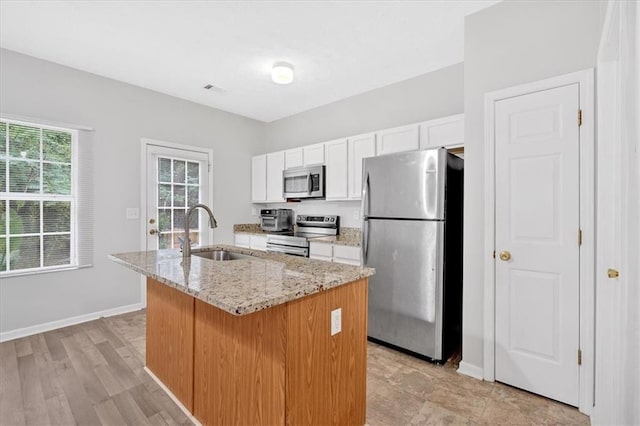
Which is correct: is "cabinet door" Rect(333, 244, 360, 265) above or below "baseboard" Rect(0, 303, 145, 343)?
above

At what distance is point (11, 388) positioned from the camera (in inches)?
81.1

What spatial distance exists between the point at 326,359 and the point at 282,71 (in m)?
2.65

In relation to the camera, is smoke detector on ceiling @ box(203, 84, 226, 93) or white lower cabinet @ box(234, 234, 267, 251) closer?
smoke detector on ceiling @ box(203, 84, 226, 93)

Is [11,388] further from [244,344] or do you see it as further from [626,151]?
[626,151]

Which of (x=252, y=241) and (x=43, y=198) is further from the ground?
(x=43, y=198)

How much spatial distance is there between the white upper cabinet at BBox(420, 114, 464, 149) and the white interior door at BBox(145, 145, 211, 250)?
292 cm

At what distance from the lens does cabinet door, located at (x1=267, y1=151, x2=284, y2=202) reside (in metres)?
4.49

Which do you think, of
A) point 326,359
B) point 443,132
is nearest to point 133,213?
point 326,359

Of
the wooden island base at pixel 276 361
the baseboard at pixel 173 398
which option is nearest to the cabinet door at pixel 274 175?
the baseboard at pixel 173 398

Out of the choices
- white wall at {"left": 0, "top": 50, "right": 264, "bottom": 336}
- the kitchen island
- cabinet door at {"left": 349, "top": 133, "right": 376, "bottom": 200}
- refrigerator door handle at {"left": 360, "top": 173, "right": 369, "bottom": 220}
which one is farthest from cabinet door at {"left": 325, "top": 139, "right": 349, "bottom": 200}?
the kitchen island

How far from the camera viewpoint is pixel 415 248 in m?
2.50

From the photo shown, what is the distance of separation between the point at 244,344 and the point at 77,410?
1.32 metres

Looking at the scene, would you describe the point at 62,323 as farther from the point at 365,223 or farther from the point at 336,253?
the point at 365,223

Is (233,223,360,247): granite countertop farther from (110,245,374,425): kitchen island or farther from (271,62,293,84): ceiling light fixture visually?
(271,62,293,84): ceiling light fixture
